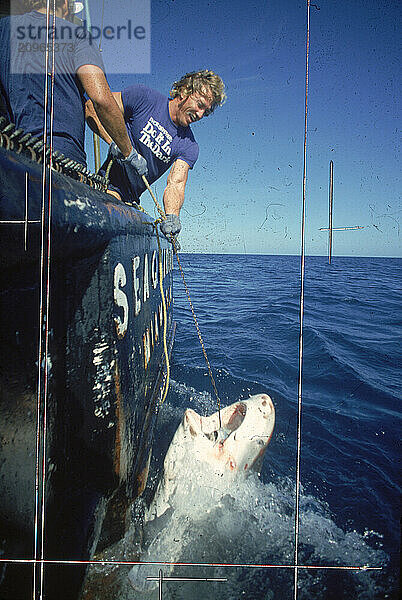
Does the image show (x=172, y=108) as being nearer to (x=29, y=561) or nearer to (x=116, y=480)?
(x=116, y=480)

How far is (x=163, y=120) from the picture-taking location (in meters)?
2.58

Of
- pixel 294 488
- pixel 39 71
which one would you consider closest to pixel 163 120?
pixel 39 71

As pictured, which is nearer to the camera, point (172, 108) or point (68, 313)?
point (68, 313)

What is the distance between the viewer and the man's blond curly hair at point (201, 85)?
8.48 ft

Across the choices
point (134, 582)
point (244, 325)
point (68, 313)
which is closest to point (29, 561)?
point (68, 313)

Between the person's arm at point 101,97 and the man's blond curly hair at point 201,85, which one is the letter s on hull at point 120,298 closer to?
the person's arm at point 101,97

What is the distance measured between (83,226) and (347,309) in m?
10.5

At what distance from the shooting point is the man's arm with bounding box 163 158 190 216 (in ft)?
9.77

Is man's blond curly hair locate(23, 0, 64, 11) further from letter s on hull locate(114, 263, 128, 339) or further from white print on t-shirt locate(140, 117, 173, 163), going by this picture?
letter s on hull locate(114, 263, 128, 339)

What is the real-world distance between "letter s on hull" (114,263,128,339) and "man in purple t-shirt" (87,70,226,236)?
1.15 meters

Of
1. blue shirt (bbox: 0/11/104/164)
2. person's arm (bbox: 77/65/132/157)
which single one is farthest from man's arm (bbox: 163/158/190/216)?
blue shirt (bbox: 0/11/104/164)

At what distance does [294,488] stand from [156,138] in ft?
10.7

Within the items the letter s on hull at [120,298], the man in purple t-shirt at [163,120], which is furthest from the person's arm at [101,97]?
the letter s on hull at [120,298]

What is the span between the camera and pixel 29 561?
2.77ft
